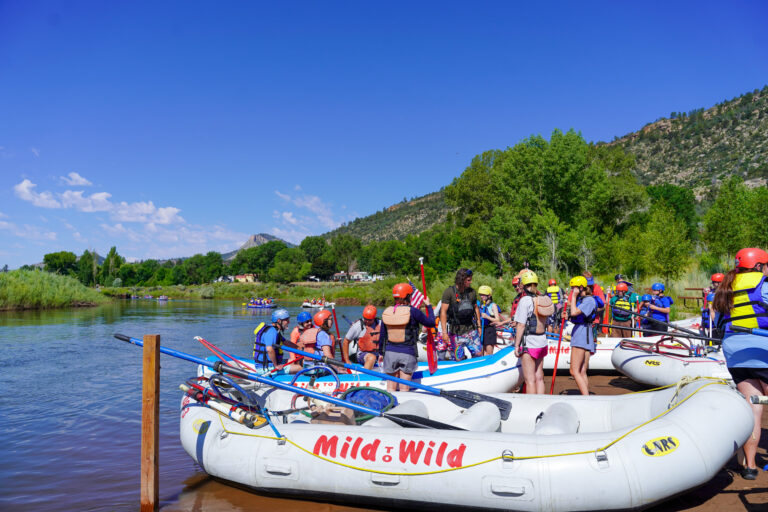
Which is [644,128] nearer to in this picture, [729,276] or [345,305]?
[345,305]

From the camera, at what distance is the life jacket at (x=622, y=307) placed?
435 inches

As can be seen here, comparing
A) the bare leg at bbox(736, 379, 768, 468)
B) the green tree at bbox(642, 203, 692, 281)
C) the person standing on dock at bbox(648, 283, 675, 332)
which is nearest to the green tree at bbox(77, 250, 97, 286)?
the green tree at bbox(642, 203, 692, 281)

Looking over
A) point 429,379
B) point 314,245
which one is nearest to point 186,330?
point 429,379

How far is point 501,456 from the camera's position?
4.30 meters

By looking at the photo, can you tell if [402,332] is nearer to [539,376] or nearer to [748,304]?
[539,376]

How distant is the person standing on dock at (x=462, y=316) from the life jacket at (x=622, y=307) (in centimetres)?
353

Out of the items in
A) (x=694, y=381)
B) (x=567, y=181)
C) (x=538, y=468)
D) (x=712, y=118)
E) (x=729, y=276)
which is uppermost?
(x=712, y=118)

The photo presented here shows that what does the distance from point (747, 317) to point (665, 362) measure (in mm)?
4076

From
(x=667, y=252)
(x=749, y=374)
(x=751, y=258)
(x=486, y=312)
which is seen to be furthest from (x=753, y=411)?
(x=667, y=252)

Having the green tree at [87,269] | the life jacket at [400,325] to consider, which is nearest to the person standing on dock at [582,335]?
the life jacket at [400,325]

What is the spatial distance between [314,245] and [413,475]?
336ft

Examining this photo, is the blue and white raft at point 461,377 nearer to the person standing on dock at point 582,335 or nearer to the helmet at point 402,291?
the person standing on dock at point 582,335

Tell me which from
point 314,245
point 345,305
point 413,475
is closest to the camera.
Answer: point 413,475

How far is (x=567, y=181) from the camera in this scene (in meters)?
35.4
